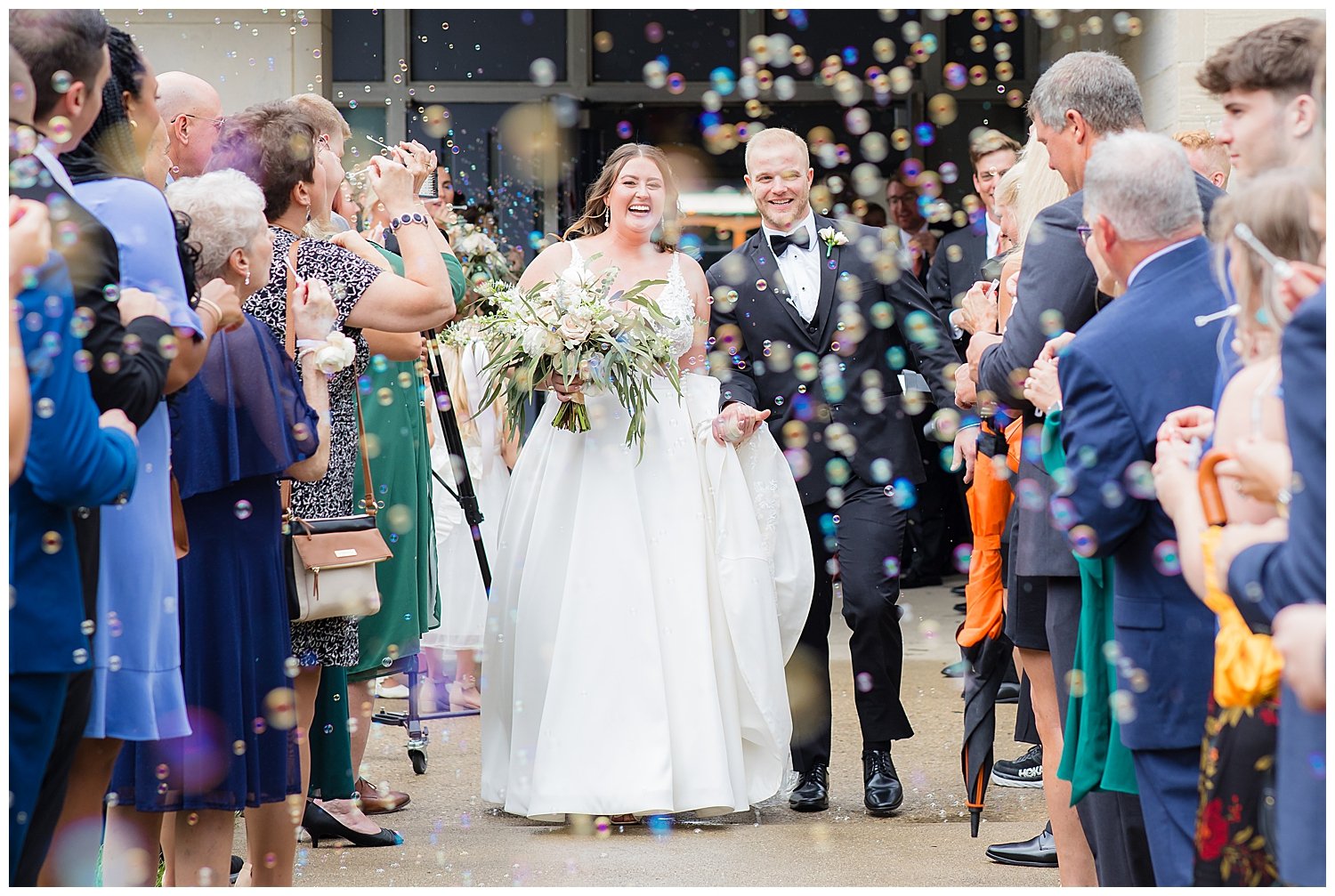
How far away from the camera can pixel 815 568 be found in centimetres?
499

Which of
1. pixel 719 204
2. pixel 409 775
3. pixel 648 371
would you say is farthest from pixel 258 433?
pixel 719 204

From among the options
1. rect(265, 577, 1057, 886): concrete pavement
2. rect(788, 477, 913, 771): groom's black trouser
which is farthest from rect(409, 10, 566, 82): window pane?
rect(788, 477, 913, 771): groom's black trouser

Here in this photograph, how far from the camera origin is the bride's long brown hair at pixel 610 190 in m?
5.10

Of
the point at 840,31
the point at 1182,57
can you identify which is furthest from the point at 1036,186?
the point at 840,31

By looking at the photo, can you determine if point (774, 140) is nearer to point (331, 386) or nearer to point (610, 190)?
point (610, 190)

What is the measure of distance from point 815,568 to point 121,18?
20.8 ft

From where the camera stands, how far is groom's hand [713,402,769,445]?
4781mm

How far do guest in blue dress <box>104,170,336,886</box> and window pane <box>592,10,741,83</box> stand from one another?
7678mm

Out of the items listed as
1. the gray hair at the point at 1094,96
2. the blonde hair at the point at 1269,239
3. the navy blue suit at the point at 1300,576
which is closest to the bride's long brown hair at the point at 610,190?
the gray hair at the point at 1094,96

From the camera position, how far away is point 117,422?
95.0 inches

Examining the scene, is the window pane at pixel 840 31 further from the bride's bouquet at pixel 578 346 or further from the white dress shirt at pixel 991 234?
the bride's bouquet at pixel 578 346

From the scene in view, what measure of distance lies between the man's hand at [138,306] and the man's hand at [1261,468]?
1805 mm

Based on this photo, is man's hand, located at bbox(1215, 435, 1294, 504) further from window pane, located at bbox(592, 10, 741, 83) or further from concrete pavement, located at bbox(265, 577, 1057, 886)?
window pane, located at bbox(592, 10, 741, 83)

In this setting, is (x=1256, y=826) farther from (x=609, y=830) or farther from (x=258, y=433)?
(x=609, y=830)
